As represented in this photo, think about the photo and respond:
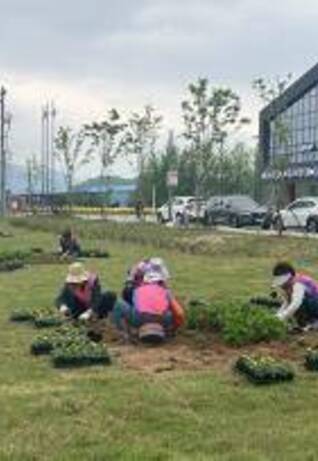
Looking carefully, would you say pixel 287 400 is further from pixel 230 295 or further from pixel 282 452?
pixel 230 295

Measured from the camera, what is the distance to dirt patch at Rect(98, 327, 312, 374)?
11.9m

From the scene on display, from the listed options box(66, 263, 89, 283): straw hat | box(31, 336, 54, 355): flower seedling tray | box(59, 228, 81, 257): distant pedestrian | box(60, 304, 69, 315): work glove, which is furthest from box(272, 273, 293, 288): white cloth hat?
box(59, 228, 81, 257): distant pedestrian

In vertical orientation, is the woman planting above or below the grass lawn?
above

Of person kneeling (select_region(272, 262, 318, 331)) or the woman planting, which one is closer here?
the woman planting

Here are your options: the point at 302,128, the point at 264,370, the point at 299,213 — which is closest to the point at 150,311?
the point at 264,370

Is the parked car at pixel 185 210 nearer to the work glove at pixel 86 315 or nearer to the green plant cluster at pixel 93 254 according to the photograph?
the green plant cluster at pixel 93 254

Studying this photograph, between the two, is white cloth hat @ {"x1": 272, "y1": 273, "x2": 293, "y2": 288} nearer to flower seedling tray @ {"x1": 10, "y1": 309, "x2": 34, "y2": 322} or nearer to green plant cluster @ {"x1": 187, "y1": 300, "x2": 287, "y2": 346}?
green plant cluster @ {"x1": 187, "y1": 300, "x2": 287, "y2": 346}

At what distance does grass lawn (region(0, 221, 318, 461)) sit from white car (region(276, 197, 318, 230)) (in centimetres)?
3823

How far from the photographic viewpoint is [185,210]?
61.6 metres

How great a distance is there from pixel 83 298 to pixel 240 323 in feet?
10.0

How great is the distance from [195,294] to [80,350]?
7775mm

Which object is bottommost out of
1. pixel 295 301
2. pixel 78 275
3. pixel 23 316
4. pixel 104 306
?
pixel 23 316

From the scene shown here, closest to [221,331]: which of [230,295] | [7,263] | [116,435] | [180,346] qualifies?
[180,346]

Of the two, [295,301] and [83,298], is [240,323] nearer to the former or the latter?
[295,301]
